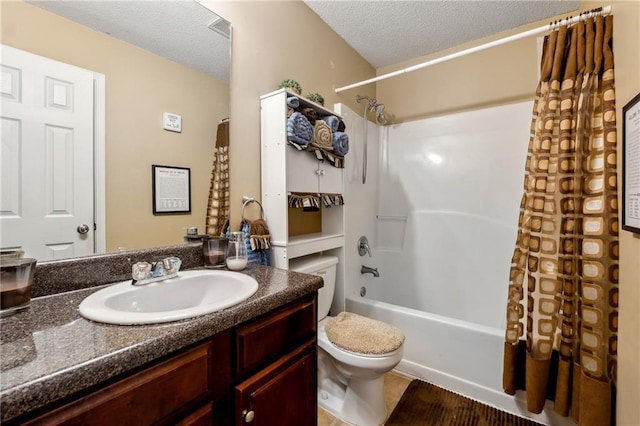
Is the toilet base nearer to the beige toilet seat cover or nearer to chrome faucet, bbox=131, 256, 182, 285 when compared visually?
the beige toilet seat cover

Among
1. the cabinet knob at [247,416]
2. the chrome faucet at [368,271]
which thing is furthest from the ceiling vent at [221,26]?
the chrome faucet at [368,271]

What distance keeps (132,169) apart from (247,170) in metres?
0.55

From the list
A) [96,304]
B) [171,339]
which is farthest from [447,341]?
[96,304]

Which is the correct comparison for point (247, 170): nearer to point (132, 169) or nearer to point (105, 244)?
point (132, 169)

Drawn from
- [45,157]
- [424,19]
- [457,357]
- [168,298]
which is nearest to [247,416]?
[168,298]

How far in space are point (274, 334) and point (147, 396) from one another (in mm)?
377

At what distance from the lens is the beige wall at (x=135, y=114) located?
2.87 ft

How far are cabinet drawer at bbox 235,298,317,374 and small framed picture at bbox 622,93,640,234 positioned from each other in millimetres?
1125

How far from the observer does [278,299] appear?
35.5 inches

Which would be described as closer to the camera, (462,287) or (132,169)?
(132,169)

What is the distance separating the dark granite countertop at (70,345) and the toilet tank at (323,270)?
0.77m

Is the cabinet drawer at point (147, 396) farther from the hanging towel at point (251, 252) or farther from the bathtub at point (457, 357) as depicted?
the bathtub at point (457, 357)

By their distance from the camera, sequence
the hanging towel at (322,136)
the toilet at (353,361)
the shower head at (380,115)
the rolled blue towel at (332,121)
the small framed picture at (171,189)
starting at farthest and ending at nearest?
the shower head at (380,115) < the rolled blue towel at (332,121) < the hanging towel at (322,136) < the toilet at (353,361) < the small framed picture at (171,189)

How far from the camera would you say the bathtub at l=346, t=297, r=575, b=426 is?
154 cm
